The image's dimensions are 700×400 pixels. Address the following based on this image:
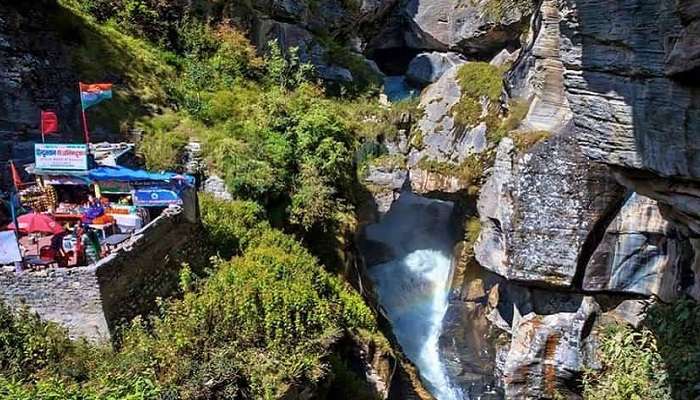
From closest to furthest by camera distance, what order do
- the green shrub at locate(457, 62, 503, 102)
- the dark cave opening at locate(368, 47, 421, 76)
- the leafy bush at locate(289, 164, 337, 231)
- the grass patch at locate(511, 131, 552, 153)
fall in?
the leafy bush at locate(289, 164, 337, 231) < the grass patch at locate(511, 131, 552, 153) < the green shrub at locate(457, 62, 503, 102) < the dark cave opening at locate(368, 47, 421, 76)


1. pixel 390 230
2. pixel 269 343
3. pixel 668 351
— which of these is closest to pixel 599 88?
pixel 668 351

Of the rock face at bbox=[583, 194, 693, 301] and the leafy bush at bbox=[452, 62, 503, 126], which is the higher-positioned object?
the leafy bush at bbox=[452, 62, 503, 126]

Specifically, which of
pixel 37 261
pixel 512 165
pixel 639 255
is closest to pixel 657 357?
pixel 639 255

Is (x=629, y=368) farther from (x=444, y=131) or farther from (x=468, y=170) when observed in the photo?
(x=444, y=131)

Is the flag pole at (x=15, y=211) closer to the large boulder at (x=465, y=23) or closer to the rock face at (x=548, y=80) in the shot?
the rock face at (x=548, y=80)

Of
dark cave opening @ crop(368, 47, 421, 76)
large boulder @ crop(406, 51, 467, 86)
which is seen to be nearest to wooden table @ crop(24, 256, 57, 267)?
large boulder @ crop(406, 51, 467, 86)

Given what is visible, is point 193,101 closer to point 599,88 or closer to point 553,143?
point 553,143

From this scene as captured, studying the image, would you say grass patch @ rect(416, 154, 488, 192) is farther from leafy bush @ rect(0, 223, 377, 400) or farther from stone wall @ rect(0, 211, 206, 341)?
stone wall @ rect(0, 211, 206, 341)
